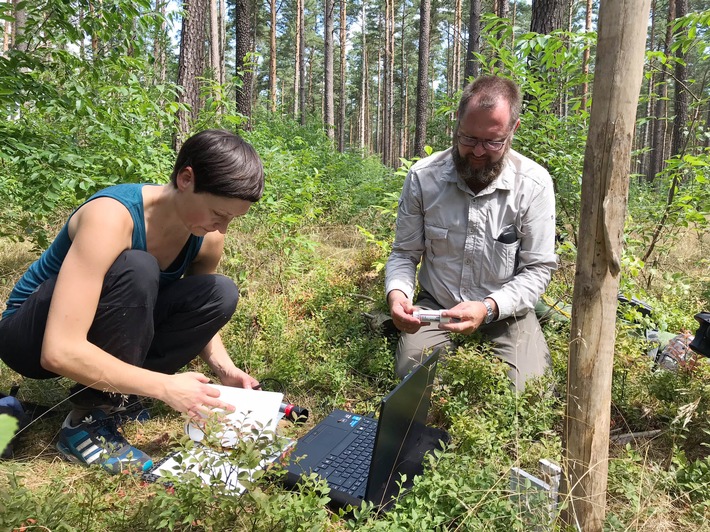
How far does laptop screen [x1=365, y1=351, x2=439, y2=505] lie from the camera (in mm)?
1521

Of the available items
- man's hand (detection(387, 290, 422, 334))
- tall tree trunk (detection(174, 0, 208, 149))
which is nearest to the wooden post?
man's hand (detection(387, 290, 422, 334))

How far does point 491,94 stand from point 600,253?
1.45m

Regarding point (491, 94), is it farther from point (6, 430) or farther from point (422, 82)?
point (422, 82)

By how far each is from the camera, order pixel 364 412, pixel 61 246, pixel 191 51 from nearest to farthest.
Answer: pixel 61 246, pixel 364 412, pixel 191 51

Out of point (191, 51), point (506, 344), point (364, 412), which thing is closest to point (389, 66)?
point (191, 51)

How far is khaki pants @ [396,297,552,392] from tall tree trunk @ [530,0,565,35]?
407cm

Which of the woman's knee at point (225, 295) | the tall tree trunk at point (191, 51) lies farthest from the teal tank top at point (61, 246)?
the tall tree trunk at point (191, 51)

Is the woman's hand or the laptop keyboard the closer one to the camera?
the woman's hand

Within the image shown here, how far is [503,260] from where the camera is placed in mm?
2801

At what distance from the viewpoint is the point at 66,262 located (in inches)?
72.1

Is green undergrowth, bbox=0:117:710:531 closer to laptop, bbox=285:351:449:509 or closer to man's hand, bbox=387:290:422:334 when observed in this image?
laptop, bbox=285:351:449:509

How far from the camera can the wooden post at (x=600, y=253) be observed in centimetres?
132

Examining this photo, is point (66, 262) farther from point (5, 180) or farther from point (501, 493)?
point (5, 180)

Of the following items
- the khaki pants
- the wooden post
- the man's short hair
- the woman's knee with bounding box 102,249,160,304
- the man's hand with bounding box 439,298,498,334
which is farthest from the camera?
the khaki pants
